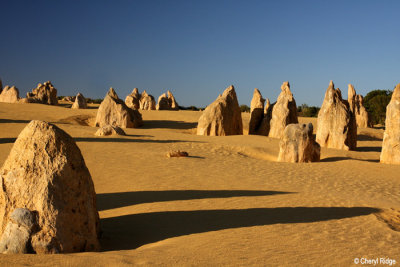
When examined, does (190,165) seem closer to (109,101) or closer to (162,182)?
(162,182)

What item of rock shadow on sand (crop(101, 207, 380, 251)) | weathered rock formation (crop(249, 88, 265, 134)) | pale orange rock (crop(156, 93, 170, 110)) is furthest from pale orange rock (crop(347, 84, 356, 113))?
rock shadow on sand (crop(101, 207, 380, 251))

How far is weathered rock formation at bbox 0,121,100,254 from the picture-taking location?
4102 millimetres

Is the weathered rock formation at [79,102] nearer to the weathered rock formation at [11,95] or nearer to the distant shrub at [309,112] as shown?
the weathered rock formation at [11,95]

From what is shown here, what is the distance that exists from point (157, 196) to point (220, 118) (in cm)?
1168

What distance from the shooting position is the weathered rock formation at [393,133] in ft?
40.5

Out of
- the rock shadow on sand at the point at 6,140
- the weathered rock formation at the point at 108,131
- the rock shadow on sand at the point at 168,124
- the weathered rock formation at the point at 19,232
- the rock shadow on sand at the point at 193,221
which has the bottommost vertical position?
the rock shadow on sand at the point at 193,221

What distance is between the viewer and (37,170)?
4.41 meters

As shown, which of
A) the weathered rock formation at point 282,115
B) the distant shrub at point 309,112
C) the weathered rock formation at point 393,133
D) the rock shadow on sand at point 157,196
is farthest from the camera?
the distant shrub at point 309,112

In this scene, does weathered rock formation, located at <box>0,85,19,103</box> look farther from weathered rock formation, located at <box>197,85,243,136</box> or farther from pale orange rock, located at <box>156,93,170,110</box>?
weathered rock formation, located at <box>197,85,243,136</box>

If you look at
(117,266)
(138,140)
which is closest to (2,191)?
(117,266)

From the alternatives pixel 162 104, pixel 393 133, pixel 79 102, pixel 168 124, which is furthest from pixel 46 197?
pixel 162 104

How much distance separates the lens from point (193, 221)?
224 inches

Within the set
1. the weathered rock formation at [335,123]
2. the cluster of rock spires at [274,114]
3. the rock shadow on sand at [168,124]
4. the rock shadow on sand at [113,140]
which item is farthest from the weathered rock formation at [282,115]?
the rock shadow on sand at [113,140]

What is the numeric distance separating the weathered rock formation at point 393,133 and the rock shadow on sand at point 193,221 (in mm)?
6598
